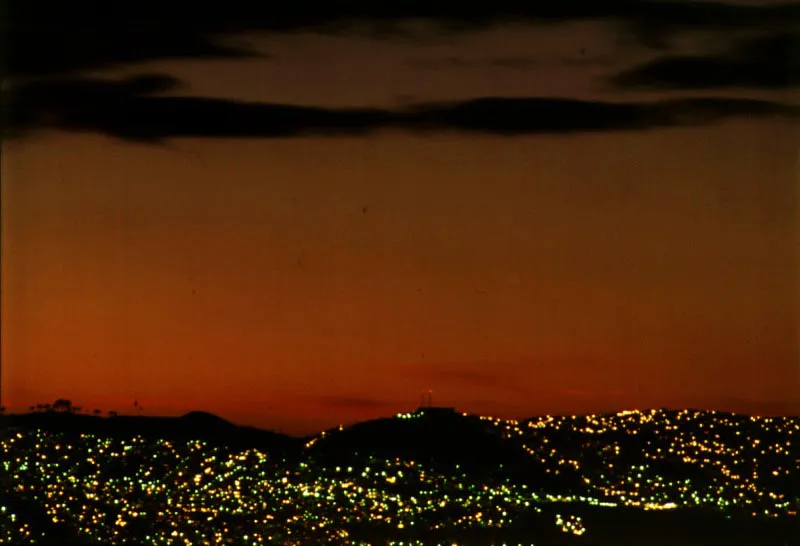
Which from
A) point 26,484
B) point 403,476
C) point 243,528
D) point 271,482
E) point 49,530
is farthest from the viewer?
point 403,476

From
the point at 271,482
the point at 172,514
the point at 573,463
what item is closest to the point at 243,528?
the point at 172,514

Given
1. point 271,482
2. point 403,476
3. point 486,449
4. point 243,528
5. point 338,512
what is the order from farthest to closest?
point 486,449
point 403,476
point 271,482
point 338,512
point 243,528

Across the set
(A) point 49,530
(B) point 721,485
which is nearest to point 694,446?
(B) point 721,485

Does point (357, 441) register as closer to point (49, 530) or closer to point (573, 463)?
point (573, 463)

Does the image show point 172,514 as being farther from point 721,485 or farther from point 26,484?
point 721,485

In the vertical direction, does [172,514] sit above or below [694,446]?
below

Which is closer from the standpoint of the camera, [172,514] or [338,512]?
[172,514]
